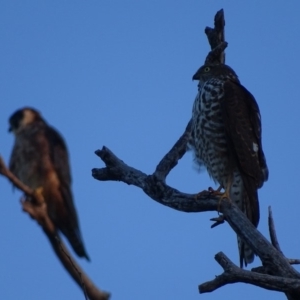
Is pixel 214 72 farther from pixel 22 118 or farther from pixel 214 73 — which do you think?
pixel 22 118

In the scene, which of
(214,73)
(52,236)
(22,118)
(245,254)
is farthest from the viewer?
(214,73)

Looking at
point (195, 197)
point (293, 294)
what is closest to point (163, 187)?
point (195, 197)

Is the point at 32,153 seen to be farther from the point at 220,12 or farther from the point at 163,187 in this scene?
the point at 220,12

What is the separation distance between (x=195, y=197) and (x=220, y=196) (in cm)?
25

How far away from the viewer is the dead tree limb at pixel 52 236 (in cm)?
170

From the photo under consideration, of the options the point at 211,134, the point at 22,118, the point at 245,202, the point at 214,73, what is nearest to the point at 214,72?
the point at 214,73

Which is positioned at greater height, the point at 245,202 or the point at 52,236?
the point at 245,202

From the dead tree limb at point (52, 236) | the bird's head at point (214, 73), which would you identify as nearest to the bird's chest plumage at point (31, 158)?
the dead tree limb at point (52, 236)

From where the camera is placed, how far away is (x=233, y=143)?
19.2 ft

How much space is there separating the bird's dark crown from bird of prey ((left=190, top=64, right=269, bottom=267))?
→ 37cm

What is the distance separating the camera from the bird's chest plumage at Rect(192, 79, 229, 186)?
233 inches

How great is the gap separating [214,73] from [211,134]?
3.06ft

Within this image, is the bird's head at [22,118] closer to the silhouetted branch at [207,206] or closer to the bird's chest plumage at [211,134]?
the silhouetted branch at [207,206]

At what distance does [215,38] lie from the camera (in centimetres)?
613
